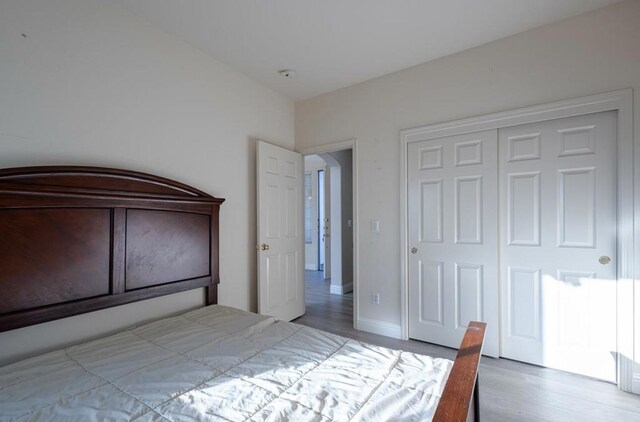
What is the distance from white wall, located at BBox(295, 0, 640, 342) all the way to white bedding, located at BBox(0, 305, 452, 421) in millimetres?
1635

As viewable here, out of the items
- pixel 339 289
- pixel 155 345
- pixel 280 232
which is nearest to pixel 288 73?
pixel 280 232

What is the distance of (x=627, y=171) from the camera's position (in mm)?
2031

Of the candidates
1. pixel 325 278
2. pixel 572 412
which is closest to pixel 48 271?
pixel 572 412

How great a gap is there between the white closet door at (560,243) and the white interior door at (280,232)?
2.10 metres

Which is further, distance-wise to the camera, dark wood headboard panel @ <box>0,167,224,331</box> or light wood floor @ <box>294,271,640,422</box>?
light wood floor @ <box>294,271,640,422</box>

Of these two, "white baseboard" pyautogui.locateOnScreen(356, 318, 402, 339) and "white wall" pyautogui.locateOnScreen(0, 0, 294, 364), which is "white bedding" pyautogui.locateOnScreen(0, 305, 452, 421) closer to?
"white wall" pyautogui.locateOnScreen(0, 0, 294, 364)

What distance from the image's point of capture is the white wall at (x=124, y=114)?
1637mm

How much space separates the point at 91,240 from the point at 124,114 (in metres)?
0.90

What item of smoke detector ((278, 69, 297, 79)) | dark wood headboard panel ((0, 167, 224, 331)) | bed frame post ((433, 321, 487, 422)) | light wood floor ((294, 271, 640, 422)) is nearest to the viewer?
bed frame post ((433, 321, 487, 422))

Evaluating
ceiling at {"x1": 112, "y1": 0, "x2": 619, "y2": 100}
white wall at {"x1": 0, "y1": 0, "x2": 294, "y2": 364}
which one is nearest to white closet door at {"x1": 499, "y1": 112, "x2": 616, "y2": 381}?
ceiling at {"x1": 112, "y1": 0, "x2": 619, "y2": 100}

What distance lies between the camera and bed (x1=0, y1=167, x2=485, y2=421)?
40.4 inches

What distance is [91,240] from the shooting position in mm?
1776

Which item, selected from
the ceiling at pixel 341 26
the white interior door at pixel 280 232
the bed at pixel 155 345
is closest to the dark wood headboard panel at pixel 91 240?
the bed at pixel 155 345

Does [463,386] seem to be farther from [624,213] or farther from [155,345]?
[624,213]
